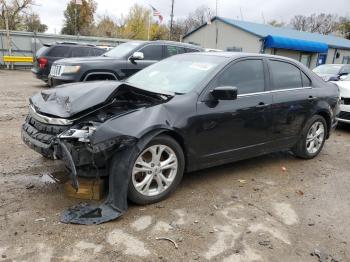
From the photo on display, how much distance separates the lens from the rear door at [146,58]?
8586mm

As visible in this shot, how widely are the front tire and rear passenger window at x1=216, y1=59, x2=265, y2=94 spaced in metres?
1.08

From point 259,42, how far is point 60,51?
15.4m

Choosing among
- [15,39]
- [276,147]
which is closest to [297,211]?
[276,147]

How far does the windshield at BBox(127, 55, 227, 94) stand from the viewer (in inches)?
164

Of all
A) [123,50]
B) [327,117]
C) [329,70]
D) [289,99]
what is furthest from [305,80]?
[329,70]

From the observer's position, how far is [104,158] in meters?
3.28

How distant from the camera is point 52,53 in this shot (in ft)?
42.6

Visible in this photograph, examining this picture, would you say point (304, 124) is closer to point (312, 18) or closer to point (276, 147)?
point (276, 147)

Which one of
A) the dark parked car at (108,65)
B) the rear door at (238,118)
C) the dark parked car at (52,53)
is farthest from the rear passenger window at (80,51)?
the rear door at (238,118)

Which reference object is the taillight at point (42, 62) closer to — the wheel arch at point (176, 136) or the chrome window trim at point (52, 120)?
the chrome window trim at point (52, 120)

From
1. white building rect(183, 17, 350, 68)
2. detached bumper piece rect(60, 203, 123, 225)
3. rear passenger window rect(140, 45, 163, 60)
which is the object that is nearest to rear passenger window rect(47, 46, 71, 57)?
rear passenger window rect(140, 45, 163, 60)

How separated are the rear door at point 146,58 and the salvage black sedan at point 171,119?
371cm

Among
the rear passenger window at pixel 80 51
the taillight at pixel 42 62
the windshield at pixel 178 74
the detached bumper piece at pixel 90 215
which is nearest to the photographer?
the detached bumper piece at pixel 90 215

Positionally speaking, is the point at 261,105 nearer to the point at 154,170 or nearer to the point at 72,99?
the point at 154,170
